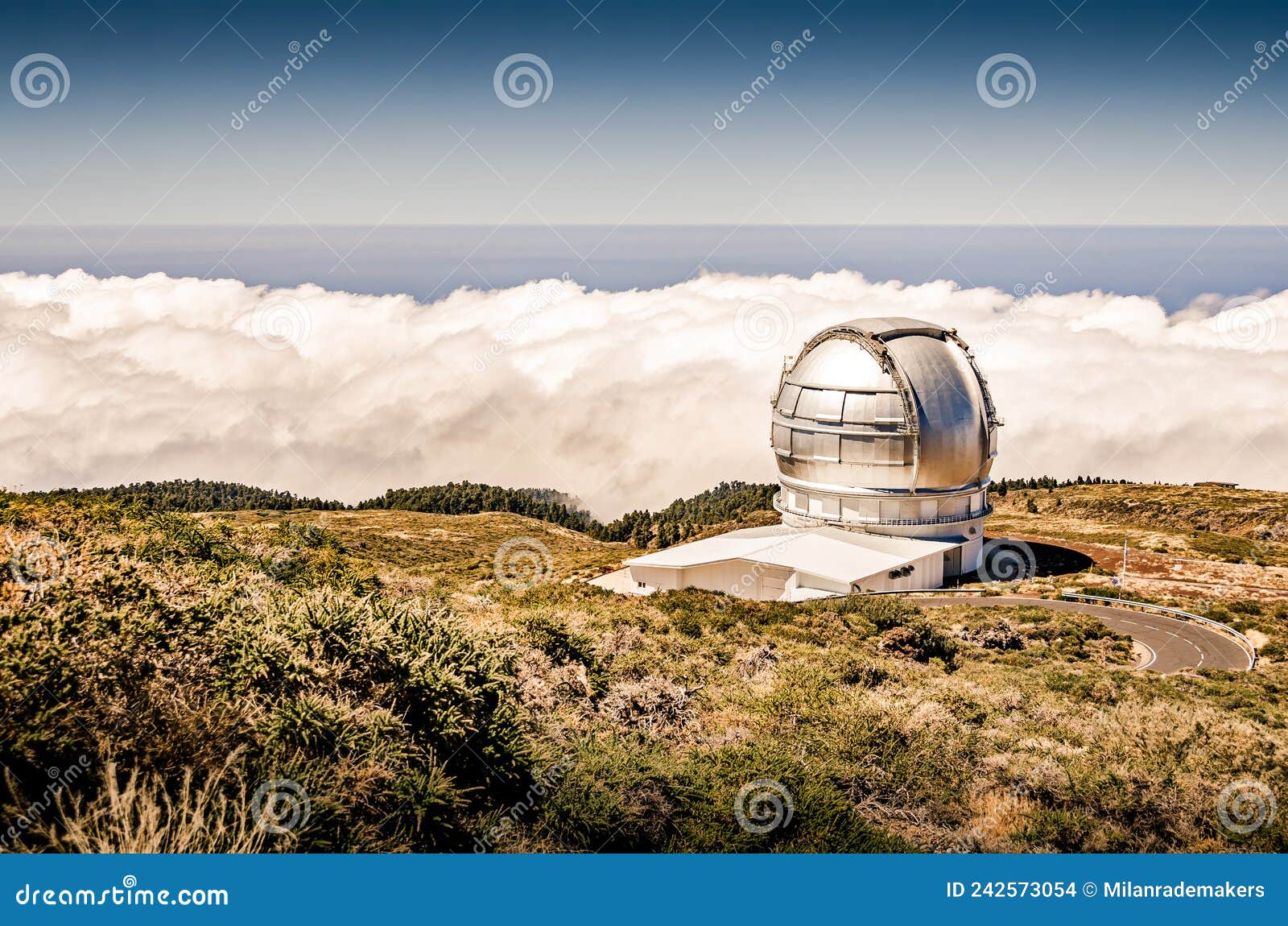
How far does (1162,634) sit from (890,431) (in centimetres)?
985

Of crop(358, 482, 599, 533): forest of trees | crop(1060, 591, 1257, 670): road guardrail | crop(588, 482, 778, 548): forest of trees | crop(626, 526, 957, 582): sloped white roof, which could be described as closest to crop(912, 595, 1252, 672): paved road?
crop(1060, 591, 1257, 670): road guardrail

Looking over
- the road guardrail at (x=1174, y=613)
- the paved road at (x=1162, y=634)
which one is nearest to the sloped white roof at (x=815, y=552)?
the paved road at (x=1162, y=634)

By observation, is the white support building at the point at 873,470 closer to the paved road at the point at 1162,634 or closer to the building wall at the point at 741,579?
the building wall at the point at 741,579

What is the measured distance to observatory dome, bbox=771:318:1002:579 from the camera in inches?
1142

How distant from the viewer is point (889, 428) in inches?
1135

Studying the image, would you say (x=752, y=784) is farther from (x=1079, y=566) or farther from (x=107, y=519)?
(x=1079, y=566)

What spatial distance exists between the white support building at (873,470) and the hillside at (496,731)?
451 inches

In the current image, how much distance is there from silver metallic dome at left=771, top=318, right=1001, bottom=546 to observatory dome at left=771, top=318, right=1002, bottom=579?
32 mm

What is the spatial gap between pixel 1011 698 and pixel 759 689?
402cm

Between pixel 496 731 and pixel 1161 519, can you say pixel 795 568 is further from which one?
pixel 1161 519

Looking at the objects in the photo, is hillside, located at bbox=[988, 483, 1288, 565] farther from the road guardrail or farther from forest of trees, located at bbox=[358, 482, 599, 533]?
forest of trees, located at bbox=[358, 482, 599, 533]

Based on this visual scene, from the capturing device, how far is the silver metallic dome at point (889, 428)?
29.0 m

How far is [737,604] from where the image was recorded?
22078 millimetres

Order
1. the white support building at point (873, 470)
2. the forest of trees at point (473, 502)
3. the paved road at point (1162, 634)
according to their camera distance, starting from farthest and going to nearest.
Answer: the forest of trees at point (473, 502) < the white support building at point (873, 470) < the paved road at point (1162, 634)
